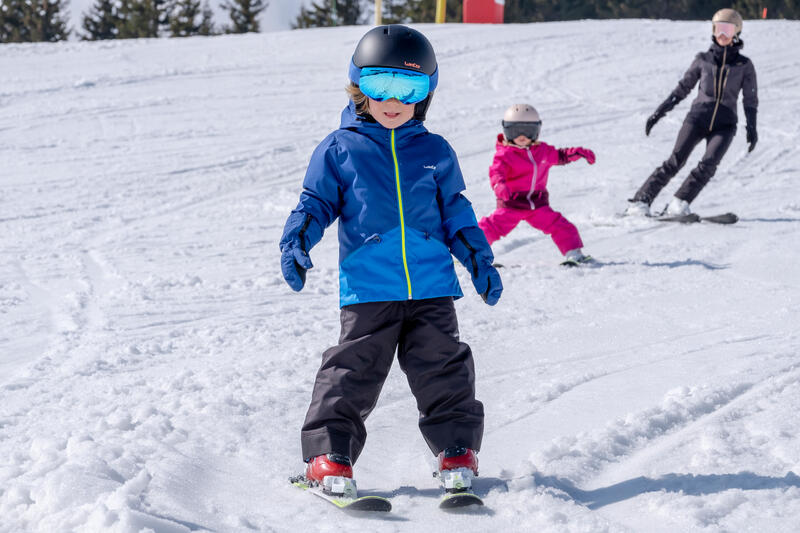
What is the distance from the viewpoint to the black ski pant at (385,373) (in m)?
2.59

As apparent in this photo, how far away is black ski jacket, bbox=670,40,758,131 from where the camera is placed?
7082 mm

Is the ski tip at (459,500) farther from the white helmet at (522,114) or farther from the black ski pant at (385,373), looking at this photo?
the white helmet at (522,114)

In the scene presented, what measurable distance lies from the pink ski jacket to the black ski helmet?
3234 millimetres

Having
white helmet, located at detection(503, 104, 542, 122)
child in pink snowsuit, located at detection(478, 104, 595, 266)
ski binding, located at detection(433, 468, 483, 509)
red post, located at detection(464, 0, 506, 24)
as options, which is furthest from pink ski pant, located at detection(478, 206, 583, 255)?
red post, located at detection(464, 0, 506, 24)

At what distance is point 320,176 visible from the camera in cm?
263

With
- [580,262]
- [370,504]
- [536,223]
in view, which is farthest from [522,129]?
[370,504]

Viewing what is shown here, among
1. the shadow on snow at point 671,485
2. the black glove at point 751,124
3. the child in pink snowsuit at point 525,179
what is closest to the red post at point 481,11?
the black glove at point 751,124

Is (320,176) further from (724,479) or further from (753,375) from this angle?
(753,375)

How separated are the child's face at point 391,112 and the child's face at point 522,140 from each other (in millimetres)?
3238

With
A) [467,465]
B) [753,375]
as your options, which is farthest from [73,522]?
[753,375]

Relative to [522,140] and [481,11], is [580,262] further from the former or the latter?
[481,11]

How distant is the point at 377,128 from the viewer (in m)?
2.68

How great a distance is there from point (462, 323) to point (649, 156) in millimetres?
6172

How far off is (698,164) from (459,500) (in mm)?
5616
